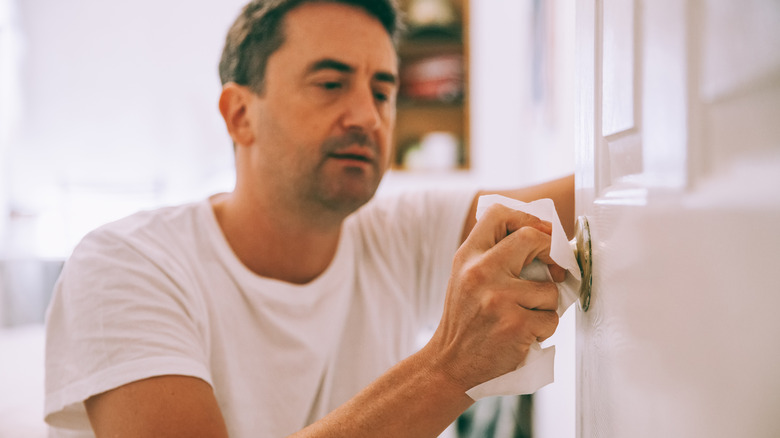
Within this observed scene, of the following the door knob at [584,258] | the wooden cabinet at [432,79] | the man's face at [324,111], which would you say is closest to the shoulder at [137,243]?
the man's face at [324,111]

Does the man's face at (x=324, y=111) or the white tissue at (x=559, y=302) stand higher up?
the man's face at (x=324, y=111)

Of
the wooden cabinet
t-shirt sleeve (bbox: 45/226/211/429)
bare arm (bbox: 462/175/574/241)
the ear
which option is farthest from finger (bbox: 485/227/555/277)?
the wooden cabinet

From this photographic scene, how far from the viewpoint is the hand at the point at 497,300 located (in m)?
0.58

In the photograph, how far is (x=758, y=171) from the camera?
1.04ft

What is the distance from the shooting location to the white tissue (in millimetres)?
595

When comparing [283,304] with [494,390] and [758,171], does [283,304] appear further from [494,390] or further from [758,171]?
[758,171]

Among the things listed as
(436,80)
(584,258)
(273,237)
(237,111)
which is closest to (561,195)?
(584,258)

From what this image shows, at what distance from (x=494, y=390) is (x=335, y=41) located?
2.45 feet

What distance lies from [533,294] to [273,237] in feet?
2.27

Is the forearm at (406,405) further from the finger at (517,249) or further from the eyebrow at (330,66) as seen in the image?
the eyebrow at (330,66)

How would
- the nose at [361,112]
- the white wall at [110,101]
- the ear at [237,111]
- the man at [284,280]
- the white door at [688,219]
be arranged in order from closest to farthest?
the white door at [688,219] → the man at [284,280] → the nose at [361,112] → the ear at [237,111] → the white wall at [110,101]

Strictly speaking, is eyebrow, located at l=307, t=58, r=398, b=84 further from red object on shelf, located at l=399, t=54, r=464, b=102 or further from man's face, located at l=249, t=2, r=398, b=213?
red object on shelf, located at l=399, t=54, r=464, b=102

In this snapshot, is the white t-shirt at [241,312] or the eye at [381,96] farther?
the eye at [381,96]

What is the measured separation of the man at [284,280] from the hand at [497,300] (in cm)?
2
